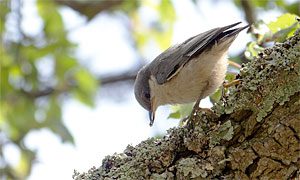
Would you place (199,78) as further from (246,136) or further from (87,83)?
(87,83)

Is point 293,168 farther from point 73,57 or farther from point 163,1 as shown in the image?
point 73,57

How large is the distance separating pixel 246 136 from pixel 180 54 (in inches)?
40.5

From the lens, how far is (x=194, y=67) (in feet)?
9.68

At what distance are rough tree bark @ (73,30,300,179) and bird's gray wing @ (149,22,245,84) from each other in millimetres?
616

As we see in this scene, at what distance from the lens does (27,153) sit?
5.18 m

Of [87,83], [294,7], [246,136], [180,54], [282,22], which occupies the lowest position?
[246,136]

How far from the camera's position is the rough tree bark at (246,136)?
198cm

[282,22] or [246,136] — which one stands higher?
[282,22]

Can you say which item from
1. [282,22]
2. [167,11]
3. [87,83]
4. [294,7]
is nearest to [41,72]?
[87,83]

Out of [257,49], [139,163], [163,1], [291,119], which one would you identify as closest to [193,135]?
[139,163]

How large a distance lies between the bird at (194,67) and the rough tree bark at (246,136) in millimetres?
531

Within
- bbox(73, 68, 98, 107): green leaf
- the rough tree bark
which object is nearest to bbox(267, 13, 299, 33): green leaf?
the rough tree bark

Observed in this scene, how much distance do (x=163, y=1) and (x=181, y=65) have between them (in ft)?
5.32

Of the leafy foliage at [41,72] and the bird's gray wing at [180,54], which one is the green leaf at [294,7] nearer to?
the leafy foliage at [41,72]
